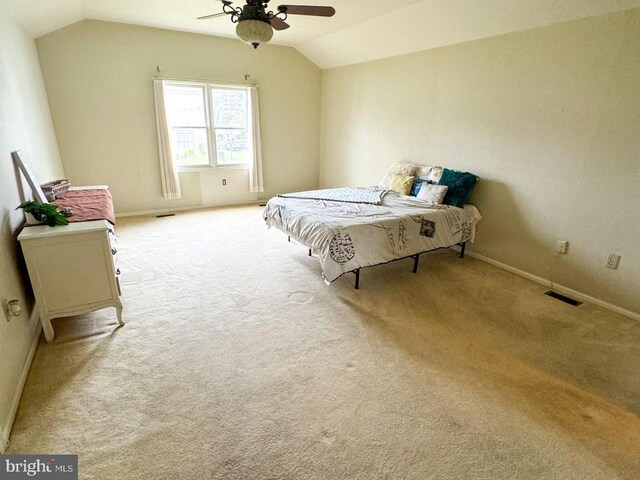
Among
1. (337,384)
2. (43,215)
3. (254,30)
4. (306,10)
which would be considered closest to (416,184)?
(306,10)

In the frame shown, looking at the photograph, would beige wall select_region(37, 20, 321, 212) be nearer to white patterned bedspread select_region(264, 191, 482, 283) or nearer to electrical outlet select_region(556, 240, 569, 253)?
white patterned bedspread select_region(264, 191, 482, 283)

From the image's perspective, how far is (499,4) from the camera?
2902 millimetres

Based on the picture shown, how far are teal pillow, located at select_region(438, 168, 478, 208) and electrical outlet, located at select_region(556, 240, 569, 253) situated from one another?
0.93 metres

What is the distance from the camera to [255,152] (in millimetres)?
5633

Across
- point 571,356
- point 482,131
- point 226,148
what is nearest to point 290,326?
point 571,356

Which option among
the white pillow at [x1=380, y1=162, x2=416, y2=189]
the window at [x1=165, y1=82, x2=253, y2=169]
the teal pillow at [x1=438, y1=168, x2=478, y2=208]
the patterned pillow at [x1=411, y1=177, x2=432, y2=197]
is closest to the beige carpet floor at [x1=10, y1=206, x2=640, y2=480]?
the teal pillow at [x1=438, y1=168, x2=478, y2=208]

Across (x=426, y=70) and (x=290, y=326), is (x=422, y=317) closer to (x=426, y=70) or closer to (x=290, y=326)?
(x=290, y=326)

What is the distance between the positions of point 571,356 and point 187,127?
17.3 feet

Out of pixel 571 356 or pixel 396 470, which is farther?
pixel 571 356

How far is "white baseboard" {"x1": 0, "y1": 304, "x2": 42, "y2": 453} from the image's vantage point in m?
1.49

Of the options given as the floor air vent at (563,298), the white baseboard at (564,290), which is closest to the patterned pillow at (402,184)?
the white baseboard at (564,290)

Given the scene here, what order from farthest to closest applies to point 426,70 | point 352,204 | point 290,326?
point 426,70 < point 352,204 < point 290,326

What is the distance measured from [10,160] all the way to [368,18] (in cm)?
366

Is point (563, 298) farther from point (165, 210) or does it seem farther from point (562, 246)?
point (165, 210)
